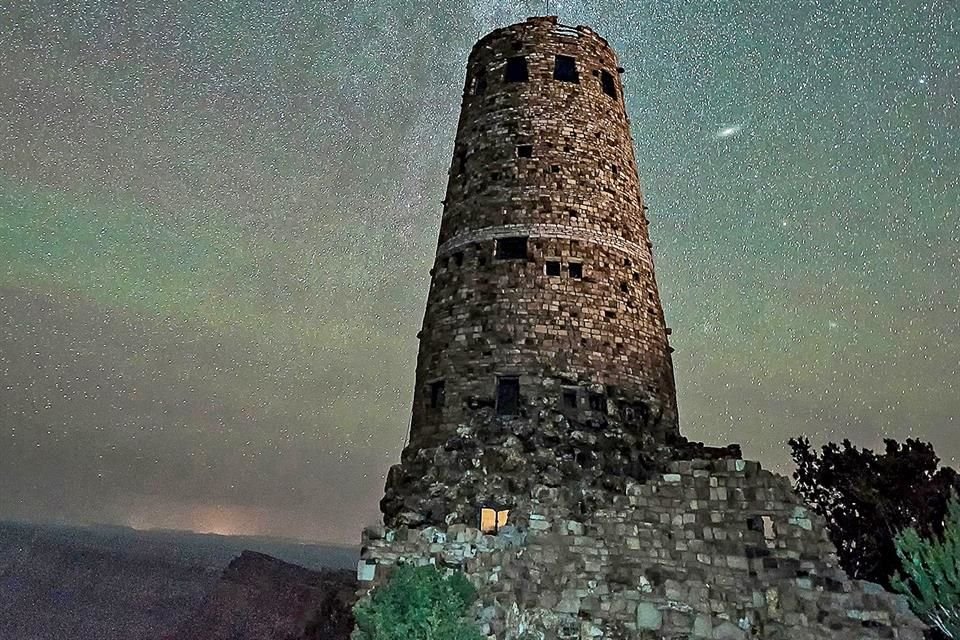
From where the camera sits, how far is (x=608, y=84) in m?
22.9

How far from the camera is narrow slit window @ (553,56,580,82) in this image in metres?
22.0

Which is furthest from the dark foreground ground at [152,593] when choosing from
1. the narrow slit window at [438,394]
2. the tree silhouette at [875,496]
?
the tree silhouette at [875,496]

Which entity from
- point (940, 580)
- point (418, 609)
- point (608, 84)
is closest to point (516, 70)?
point (608, 84)

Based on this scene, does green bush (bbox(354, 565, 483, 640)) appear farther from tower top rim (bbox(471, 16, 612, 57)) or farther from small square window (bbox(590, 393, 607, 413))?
tower top rim (bbox(471, 16, 612, 57))

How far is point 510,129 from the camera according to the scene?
69.7 ft

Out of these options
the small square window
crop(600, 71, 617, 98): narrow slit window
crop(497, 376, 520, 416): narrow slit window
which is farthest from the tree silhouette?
crop(600, 71, 617, 98): narrow slit window

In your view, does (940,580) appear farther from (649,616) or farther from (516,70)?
(516,70)

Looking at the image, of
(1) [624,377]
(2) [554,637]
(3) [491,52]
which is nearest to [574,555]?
(2) [554,637]

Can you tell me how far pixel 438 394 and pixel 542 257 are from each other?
4.52m

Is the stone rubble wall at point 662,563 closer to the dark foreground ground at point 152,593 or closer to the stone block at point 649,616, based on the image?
the stone block at point 649,616

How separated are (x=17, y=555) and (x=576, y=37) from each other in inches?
1213

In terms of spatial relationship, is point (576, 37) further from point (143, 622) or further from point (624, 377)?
point (143, 622)

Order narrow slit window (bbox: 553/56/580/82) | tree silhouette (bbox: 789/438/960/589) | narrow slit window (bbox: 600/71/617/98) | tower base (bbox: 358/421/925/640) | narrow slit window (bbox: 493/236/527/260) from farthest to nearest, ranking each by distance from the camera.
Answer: narrow slit window (bbox: 600/71/617/98), narrow slit window (bbox: 553/56/580/82), narrow slit window (bbox: 493/236/527/260), tree silhouette (bbox: 789/438/960/589), tower base (bbox: 358/421/925/640)

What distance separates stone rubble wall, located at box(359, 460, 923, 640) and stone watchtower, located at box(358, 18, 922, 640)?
0.03m
